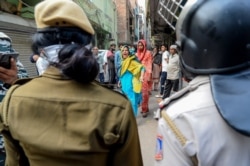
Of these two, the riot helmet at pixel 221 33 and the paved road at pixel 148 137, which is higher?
the riot helmet at pixel 221 33

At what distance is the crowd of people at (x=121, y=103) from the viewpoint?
947 mm

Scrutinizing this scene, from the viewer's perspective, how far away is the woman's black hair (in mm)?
1248

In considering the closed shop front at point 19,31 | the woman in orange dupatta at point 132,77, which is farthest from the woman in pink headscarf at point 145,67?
the closed shop front at point 19,31

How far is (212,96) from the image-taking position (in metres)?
0.96

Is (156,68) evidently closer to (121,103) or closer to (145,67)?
(145,67)

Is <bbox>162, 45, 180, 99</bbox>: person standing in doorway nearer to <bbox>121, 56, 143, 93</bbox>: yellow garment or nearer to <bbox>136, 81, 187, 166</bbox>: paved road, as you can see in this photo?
<bbox>136, 81, 187, 166</bbox>: paved road

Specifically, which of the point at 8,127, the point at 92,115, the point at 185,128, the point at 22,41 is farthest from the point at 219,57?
the point at 22,41

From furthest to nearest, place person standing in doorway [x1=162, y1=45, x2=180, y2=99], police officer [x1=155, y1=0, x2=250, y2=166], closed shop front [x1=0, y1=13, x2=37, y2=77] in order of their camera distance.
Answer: closed shop front [x1=0, y1=13, x2=37, y2=77] < person standing in doorway [x1=162, y1=45, x2=180, y2=99] < police officer [x1=155, y1=0, x2=250, y2=166]

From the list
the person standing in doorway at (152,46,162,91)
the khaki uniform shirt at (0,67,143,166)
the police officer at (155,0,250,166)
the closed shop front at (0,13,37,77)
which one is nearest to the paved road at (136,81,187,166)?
the khaki uniform shirt at (0,67,143,166)

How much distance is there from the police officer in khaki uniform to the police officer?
258mm

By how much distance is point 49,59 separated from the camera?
4.48 ft

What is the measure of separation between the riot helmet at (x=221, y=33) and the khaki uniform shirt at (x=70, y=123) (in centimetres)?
40

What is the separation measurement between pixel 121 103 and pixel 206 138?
0.44 meters

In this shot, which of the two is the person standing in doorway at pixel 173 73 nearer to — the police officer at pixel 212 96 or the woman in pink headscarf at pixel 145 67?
the woman in pink headscarf at pixel 145 67
